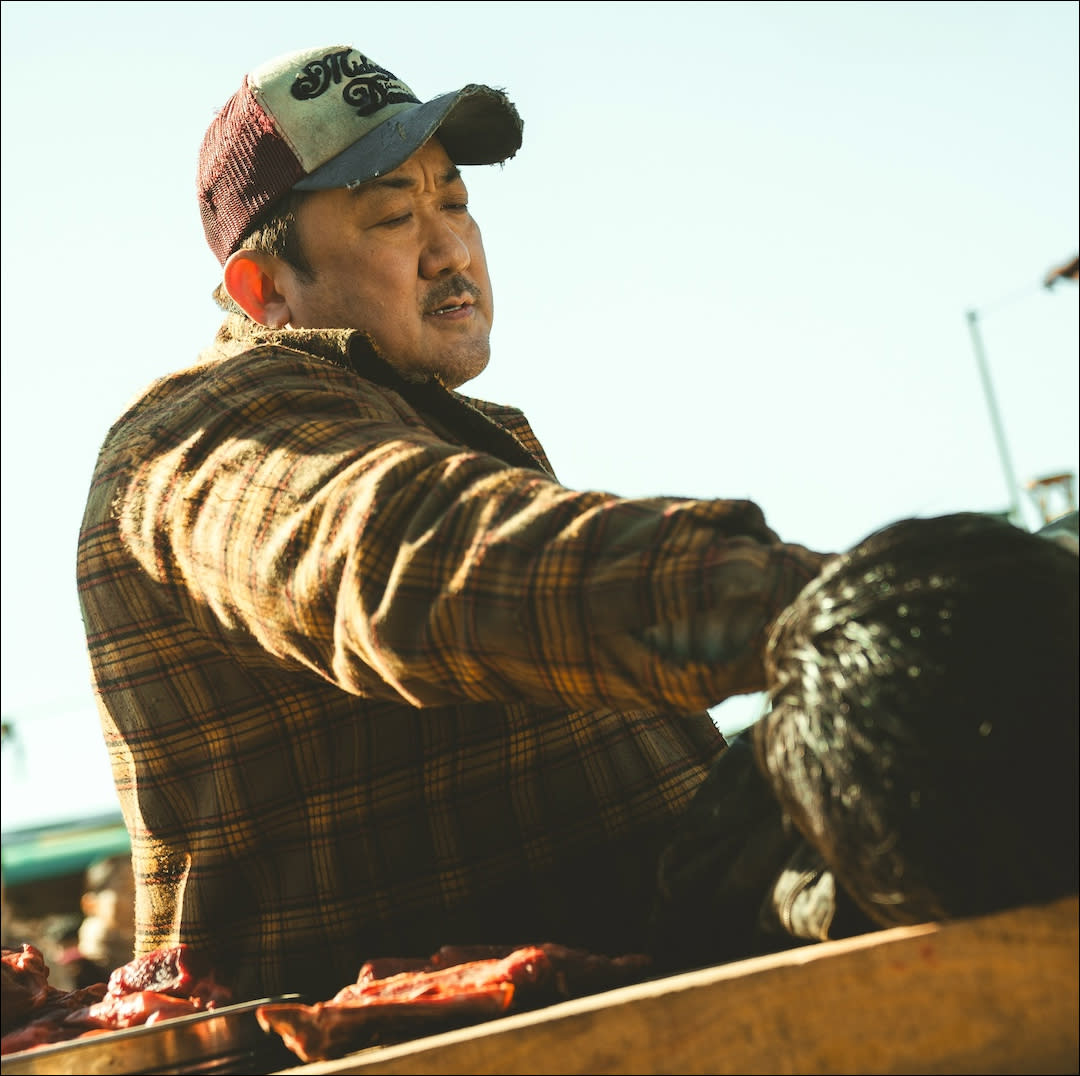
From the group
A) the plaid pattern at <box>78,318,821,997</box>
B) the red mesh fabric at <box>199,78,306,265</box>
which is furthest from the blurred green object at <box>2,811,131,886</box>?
the plaid pattern at <box>78,318,821,997</box>

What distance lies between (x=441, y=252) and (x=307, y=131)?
383 millimetres

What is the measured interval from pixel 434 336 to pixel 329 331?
592mm

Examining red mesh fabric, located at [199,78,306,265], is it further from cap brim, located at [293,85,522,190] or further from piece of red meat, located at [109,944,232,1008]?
piece of red meat, located at [109,944,232,1008]

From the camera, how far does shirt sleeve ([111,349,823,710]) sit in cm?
177

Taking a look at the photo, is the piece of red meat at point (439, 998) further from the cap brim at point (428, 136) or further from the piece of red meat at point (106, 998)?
the cap brim at point (428, 136)

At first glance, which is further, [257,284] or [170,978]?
[257,284]

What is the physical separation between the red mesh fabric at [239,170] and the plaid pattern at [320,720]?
52cm

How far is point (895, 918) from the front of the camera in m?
1.68

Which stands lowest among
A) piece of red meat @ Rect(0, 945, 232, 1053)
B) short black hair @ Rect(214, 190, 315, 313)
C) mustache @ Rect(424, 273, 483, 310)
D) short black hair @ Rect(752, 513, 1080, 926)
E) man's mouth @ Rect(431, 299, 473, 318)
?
piece of red meat @ Rect(0, 945, 232, 1053)

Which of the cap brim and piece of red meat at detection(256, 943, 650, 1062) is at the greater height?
the cap brim

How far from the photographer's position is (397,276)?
334 cm

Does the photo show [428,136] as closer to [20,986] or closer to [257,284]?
[257,284]

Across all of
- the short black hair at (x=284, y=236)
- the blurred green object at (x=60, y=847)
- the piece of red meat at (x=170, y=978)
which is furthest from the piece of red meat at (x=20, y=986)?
the blurred green object at (x=60, y=847)

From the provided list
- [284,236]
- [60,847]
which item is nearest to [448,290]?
[284,236]
